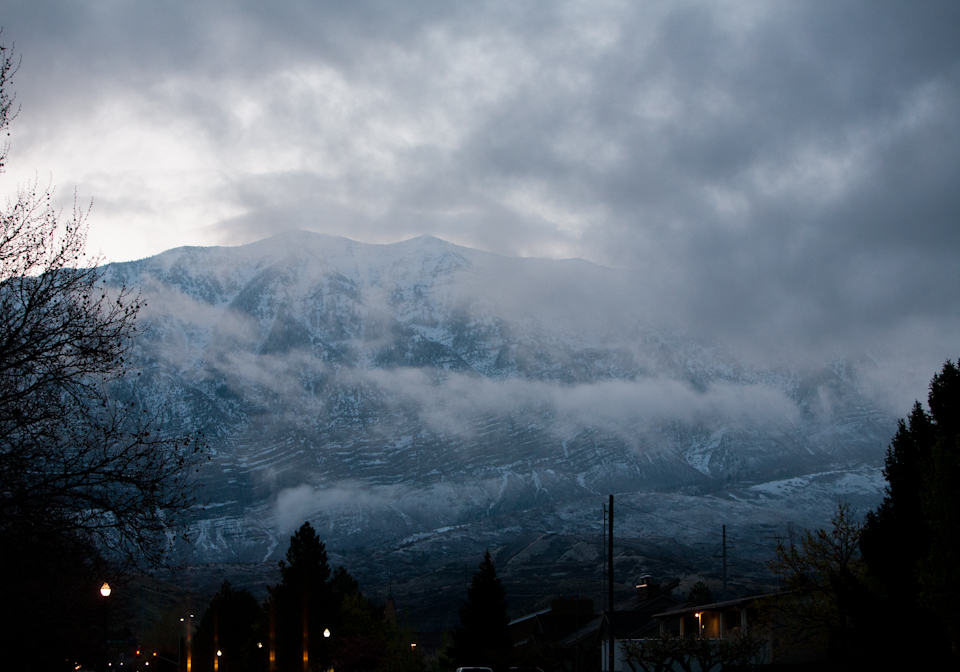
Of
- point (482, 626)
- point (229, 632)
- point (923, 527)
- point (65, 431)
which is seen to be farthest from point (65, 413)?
point (229, 632)

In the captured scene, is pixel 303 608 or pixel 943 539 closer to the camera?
pixel 943 539

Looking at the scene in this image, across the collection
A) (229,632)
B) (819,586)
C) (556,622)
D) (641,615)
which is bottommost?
(229,632)

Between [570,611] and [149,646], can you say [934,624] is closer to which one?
[570,611]

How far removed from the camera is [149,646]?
15662cm

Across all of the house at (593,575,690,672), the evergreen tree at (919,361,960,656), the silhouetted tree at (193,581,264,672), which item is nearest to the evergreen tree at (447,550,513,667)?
the house at (593,575,690,672)

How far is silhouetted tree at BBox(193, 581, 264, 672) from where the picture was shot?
125500mm

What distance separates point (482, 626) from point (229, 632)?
61.9 meters

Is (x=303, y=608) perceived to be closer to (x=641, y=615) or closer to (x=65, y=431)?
(x=641, y=615)

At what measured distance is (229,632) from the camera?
129 metres

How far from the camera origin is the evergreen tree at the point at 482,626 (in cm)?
8006

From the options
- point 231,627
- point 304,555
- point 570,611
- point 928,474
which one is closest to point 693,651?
point 928,474

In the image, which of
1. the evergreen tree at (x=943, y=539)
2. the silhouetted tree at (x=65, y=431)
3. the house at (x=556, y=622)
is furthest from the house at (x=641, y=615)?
the silhouetted tree at (x=65, y=431)

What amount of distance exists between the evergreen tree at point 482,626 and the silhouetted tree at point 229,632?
4723 cm

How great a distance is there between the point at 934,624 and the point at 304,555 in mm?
71295
